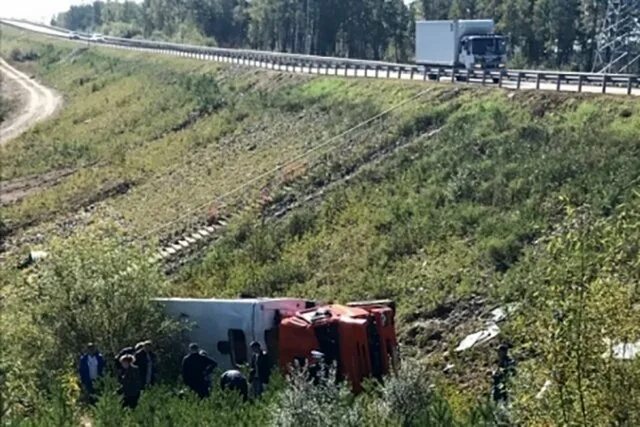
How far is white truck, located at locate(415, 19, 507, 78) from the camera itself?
46312 mm

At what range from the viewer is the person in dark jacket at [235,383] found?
48.7ft

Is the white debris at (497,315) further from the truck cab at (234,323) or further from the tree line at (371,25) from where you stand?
the tree line at (371,25)

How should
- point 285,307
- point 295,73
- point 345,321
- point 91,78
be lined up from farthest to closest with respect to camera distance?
point 91,78 < point 295,73 < point 285,307 < point 345,321

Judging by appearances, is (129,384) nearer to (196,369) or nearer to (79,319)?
(196,369)

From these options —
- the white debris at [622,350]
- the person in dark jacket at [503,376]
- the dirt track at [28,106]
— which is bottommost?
the dirt track at [28,106]

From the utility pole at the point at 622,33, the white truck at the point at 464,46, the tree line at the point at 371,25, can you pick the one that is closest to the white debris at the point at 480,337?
the white truck at the point at 464,46

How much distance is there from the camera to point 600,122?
27719 millimetres

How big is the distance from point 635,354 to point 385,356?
285 inches

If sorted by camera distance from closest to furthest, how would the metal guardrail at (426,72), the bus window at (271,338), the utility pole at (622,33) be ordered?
the bus window at (271,338)
the metal guardrail at (426,72)
the utility pole at (622,33)

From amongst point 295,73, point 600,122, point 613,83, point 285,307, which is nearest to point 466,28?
point 295,73

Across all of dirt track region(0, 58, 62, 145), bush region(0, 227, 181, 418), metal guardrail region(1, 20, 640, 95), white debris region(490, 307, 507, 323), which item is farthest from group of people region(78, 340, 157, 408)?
dirt track region(0, 58, 62, 145)

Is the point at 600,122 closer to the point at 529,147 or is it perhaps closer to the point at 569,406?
the point at 529,147

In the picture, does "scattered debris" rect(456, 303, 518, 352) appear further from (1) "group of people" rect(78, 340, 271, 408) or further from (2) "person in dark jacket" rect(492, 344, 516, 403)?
(1) "group of people" rect(78, 340, 271, 408)

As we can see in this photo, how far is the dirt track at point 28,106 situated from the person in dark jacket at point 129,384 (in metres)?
55.4
